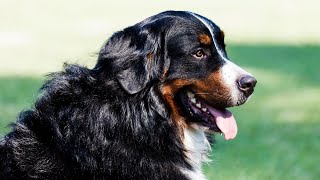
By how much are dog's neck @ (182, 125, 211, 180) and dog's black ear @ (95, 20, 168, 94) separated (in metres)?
0.50

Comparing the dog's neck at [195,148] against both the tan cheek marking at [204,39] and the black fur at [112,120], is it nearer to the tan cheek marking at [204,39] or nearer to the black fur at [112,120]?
the black fur at [112,120]

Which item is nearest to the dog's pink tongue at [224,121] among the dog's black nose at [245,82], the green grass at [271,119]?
the dog's black nose at [245,82]

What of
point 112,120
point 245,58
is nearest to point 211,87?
point 112,120

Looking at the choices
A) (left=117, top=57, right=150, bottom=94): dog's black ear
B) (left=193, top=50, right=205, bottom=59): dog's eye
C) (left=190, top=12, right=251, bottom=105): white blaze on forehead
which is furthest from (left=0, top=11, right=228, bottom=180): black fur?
(left=190, top=12, right=251, bottom=105): white blaze on forehead

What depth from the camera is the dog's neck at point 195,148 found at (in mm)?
6258

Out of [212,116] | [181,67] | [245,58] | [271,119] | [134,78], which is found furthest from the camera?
[245,58]

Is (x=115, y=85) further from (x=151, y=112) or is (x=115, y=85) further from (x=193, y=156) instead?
(x=193, y=156)

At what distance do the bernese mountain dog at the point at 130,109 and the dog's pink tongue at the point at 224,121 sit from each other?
0.06m

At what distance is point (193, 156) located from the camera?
6320 mm

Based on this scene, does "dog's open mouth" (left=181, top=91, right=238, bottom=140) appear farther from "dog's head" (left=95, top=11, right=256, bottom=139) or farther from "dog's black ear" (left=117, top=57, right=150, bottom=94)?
"dog's black ear" (left=117, top=57, right=150, bottom=94)

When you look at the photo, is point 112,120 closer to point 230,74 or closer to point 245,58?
point 230,74

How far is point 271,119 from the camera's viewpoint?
12.4 metres

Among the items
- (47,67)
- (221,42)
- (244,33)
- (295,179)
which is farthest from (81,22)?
(221,42)

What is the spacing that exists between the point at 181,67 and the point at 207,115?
38 centimetres
